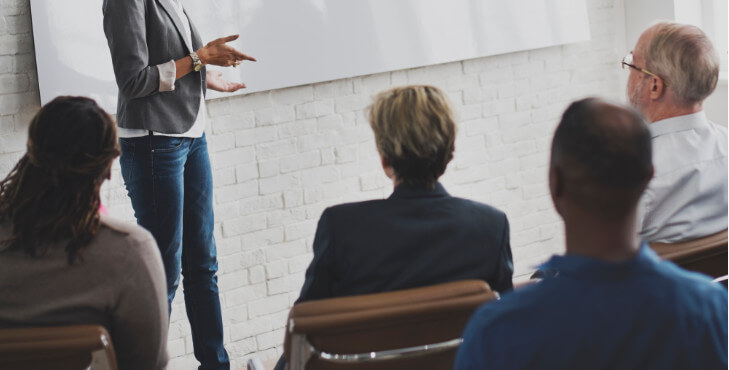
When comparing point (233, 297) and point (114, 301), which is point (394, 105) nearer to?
point (114, 301)

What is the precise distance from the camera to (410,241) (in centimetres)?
161

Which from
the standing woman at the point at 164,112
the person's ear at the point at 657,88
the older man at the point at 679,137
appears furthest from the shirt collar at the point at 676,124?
the standing woman at the point at 164,112

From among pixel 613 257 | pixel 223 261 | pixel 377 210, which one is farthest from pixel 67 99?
pixel 223 261

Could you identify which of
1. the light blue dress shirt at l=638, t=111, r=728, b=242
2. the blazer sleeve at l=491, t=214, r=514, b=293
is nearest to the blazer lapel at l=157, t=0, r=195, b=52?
the blazer sleeve at l=491, t=214, r=514, b=293

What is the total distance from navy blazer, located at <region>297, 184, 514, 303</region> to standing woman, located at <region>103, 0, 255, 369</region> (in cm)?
95

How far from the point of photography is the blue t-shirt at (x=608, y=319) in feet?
3.25

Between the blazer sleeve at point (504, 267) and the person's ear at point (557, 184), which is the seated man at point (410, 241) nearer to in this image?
the blazer sleeve at point (504, 267)

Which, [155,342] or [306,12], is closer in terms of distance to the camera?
[155,342]

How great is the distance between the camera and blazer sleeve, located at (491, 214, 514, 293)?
1.66m

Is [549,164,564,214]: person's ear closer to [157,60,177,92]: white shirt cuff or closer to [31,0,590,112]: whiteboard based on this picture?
[157,60,177,92]: white shirt cuff

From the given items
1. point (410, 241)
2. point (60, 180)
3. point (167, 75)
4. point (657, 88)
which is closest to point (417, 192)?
point (410, 241)

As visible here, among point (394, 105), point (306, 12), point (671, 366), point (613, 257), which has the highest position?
point (306, 12)

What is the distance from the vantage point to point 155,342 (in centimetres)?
160

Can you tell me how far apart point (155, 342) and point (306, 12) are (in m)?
1.83
